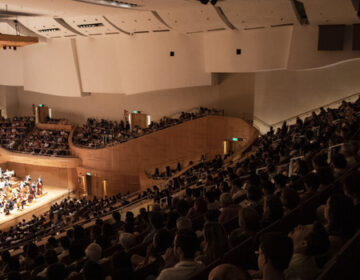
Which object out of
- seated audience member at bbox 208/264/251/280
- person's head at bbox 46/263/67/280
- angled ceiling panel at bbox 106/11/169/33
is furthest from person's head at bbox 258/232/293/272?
angled ceiling panel at bbox 106/11/169/33

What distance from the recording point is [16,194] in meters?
17.6

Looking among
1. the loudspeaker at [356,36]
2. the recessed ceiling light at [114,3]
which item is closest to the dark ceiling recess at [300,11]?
the loudspeaker at [356,36]

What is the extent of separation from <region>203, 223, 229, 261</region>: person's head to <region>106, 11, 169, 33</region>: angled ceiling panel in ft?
40.6

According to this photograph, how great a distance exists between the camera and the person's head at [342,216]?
221cm

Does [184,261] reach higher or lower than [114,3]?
lower

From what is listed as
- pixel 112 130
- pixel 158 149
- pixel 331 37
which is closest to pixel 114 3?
pixel 331 37

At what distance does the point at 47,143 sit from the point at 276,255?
65.7ft

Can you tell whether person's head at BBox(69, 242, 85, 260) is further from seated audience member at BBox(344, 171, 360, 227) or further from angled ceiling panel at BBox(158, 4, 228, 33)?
angled ceiling panel at BBox(158, 4, 228, 33)

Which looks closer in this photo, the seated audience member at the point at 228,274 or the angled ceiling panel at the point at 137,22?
the seated audience member at the point at 228,274

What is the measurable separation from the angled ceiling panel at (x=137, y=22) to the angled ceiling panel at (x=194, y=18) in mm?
526

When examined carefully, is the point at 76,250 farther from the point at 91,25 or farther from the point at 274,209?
the point at 91,25

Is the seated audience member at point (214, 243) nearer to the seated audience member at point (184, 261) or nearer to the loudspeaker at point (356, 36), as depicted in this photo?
the seated audience member at point (184, 261)

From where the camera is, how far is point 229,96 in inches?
680

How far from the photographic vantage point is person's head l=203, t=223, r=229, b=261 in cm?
250
